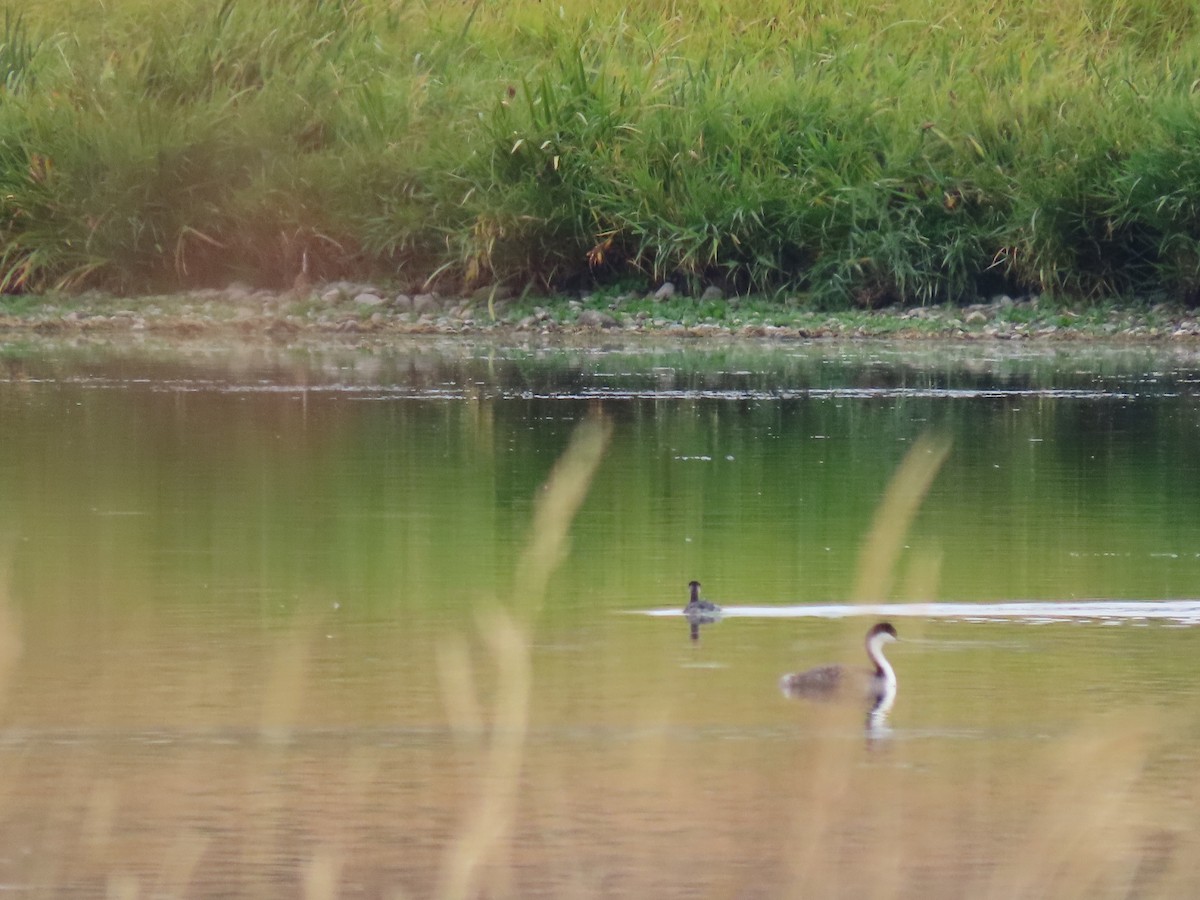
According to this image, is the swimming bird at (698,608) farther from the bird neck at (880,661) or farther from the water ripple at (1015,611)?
the bird neck at (880,661)

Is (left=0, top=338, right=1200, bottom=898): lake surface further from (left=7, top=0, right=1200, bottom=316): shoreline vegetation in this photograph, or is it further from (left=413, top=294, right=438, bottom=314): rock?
(left=413, top=294, right=438, bottom=314): rock

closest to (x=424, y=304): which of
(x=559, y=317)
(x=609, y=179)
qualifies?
(x=559, y=317)

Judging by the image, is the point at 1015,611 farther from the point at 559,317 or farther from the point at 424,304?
the point at 424,304

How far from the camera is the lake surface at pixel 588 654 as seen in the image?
5.21 m

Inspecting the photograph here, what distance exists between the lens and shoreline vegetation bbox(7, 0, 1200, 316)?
61.9 feet

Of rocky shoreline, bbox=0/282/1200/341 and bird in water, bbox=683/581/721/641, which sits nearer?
bird in water, bbox=683/581/721/641

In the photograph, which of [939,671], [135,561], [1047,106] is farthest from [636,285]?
[939,671]

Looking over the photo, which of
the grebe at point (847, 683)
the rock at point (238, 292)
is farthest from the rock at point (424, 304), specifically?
the grebe at point (847, 683)

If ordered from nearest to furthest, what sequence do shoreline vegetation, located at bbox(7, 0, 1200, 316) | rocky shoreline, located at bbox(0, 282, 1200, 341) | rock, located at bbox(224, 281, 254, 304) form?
rocky shoreline, located at bbox(0, 282, 1200, 341) → shoreline vegetation, located at bbox(7, 0, 1200, 316) → rock, located at bbox(224, 281, 254, 304)

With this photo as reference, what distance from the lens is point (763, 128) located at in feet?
63.9

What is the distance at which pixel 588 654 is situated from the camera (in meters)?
7.07

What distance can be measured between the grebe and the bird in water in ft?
2.57

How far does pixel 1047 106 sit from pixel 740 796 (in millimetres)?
14539

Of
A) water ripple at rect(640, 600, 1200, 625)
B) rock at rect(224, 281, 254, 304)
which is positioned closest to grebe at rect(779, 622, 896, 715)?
water ripple at rect(640, 600, 1200, 625)
